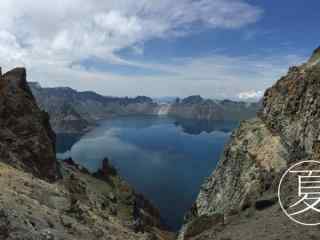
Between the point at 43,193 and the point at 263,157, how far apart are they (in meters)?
34.7

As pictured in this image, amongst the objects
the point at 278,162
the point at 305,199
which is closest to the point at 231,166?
the point at 278,162

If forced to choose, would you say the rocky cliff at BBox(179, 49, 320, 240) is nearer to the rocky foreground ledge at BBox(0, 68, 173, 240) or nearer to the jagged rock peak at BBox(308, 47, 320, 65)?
the jagged rock peak at BBox(308, 47, 320, 65)

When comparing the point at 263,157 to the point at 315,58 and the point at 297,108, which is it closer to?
the point at 297,108

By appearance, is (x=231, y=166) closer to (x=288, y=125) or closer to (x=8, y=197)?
(x=288, y=125)

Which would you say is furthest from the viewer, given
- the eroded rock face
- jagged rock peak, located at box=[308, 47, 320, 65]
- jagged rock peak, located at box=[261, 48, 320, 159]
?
the eroded rock face

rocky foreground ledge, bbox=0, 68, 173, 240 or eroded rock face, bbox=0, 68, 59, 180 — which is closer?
rocky foreground ledge, bbox=0, 68, 173, 240

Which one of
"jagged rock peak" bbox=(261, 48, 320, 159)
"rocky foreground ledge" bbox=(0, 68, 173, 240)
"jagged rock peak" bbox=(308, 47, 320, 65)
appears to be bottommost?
"rocky foreground ledge" bbox=(0, 68, 173, 240)

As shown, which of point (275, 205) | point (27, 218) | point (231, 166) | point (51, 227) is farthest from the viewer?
point (231, 166)

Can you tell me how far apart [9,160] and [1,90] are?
34485mm

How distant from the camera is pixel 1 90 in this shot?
84.9m

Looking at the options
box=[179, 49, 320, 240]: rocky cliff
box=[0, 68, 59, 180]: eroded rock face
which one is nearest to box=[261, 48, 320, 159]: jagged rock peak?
box=[179, 49, 320, 240]: rocky cliff

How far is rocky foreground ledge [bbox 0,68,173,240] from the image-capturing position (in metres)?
29.2

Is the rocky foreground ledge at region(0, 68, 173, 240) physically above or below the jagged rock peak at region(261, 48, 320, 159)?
below

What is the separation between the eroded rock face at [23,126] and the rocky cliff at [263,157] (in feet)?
121
